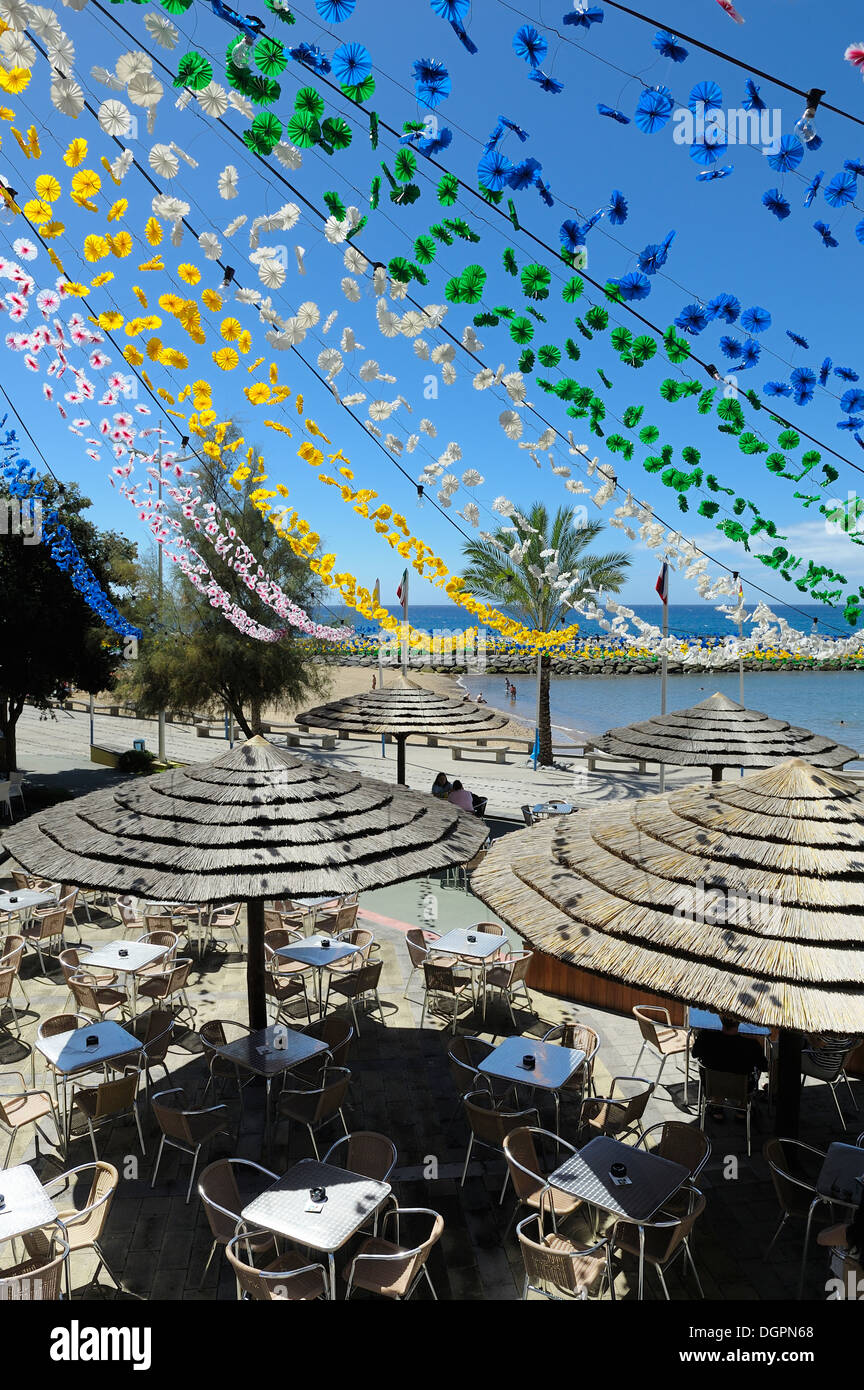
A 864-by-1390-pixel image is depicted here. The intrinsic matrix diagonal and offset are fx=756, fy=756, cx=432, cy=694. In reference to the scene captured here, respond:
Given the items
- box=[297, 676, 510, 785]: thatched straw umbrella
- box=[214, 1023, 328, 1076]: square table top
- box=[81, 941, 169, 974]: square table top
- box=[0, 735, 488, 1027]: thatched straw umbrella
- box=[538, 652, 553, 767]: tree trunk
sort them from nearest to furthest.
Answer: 1. box=[0, 735, 488, 1027]: thatched straw umbrella
2. box=[214, 1023, 328, 1076]: square table top
3. box=[81, 941, 169, 974]: square table top
4. box=[297, 676, 510, 785]: thatched straw umbrella
5. box=[538, 652, 553, 767]: tree trunk

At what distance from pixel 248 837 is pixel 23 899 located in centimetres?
608

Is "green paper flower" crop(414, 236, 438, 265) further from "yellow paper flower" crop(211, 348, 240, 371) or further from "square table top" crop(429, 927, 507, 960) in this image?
"square table top" crop(429, 927, 507, 960)

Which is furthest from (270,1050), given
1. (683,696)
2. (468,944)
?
(683,696)

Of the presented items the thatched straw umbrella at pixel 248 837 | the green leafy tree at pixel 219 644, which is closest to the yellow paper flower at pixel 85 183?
the thatched straw umbrella at pixel 248 837

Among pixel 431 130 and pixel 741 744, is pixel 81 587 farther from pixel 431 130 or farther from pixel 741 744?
pixel 431 130

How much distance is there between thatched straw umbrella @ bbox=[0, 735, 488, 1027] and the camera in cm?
563

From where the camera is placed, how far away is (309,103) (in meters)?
3.65

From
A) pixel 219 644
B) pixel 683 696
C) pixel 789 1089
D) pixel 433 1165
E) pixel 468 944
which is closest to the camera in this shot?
pixel 789 1089

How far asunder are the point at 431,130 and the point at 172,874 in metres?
4.96

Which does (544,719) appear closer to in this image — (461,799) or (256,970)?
(461,799)

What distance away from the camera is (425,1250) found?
4387mm

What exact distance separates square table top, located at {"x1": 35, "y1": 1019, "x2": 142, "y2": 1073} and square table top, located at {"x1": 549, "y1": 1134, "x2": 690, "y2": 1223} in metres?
3.78

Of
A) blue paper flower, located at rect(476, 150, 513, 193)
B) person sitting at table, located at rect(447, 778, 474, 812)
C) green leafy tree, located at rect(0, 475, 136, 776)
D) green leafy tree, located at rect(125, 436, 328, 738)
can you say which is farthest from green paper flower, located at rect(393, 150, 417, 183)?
green leafy tree, located at rect(125, 436, 328, 738)
